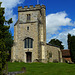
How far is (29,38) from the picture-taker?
1145 inches

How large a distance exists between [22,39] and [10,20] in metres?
17.9

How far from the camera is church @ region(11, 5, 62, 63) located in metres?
28.1

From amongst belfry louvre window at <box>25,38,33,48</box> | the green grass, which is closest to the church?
belfry louvre window at <box>25,38,33,48</box>

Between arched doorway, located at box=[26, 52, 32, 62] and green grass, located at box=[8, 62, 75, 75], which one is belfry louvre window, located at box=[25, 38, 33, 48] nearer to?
arched doorway, located at box=[26, 52, 32, 62]

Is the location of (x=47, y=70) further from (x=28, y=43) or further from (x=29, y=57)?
(x=28, y=43)

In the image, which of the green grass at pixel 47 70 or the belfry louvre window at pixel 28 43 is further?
the belfry louvre window at pixel 28 43

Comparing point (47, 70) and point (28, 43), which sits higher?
point (28, 43)

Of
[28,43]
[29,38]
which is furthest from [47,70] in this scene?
[29,38]

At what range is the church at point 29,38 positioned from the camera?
28141mm

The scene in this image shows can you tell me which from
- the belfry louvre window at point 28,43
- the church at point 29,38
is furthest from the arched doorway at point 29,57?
the belfry louvre window at point 28,43

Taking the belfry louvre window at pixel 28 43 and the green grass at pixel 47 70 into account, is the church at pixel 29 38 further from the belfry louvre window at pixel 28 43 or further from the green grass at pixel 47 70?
the green grass at pixel 47 70

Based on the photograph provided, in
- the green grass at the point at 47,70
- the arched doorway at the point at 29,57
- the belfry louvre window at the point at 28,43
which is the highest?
the belfry louvre window at the point at 28,43

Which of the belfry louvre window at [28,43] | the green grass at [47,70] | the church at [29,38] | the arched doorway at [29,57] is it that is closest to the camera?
the green grass at [47,70]

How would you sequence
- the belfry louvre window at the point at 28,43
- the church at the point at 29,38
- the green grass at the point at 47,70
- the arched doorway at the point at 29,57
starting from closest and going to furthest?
1. the green grass at the point at 47,70
2. the church at the point at 29,38
3. the belfry louvre window at the point at 28,43
4. the arched doorway at the point at 29,57
